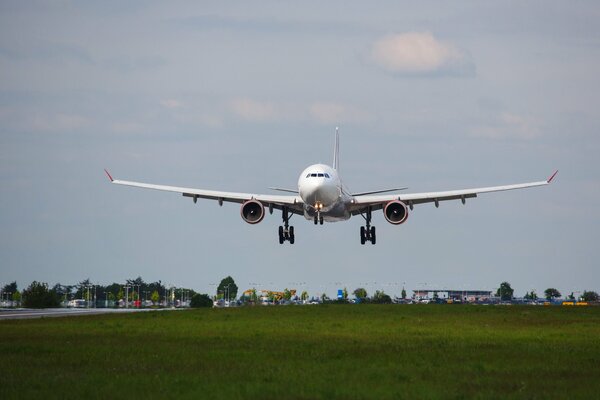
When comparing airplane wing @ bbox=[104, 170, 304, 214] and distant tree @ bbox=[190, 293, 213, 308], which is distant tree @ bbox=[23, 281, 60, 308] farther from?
airplane wing @ bbox=[104, 170, 304, 214]

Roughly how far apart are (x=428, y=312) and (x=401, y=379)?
129 feet

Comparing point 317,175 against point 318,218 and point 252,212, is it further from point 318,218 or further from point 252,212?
point 252,212

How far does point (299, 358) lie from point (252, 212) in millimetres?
37419

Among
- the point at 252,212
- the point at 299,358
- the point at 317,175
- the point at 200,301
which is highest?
the point at 317,175

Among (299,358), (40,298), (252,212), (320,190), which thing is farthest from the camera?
(40,298)

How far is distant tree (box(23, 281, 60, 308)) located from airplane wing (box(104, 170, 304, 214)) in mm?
45477

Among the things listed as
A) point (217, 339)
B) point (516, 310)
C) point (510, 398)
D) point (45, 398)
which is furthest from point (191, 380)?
point (516, 310)

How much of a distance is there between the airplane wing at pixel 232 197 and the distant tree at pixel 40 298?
45.5 metres

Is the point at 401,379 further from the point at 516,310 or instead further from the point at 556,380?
the point at 516,310

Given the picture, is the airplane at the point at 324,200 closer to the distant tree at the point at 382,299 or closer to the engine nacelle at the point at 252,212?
the engine nacelle at the point at 252,212

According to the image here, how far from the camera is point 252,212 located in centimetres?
7469

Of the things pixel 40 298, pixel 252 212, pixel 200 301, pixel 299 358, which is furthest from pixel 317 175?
pixel 40 298

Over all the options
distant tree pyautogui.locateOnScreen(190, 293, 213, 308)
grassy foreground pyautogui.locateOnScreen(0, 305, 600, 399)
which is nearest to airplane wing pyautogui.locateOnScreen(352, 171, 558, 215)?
grassy foreground pyautogui.locateOnScreen(0, 305, 600, 399)

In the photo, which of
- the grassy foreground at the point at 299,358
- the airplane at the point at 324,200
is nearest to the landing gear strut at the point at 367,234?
the airplane at the point at 324,200
